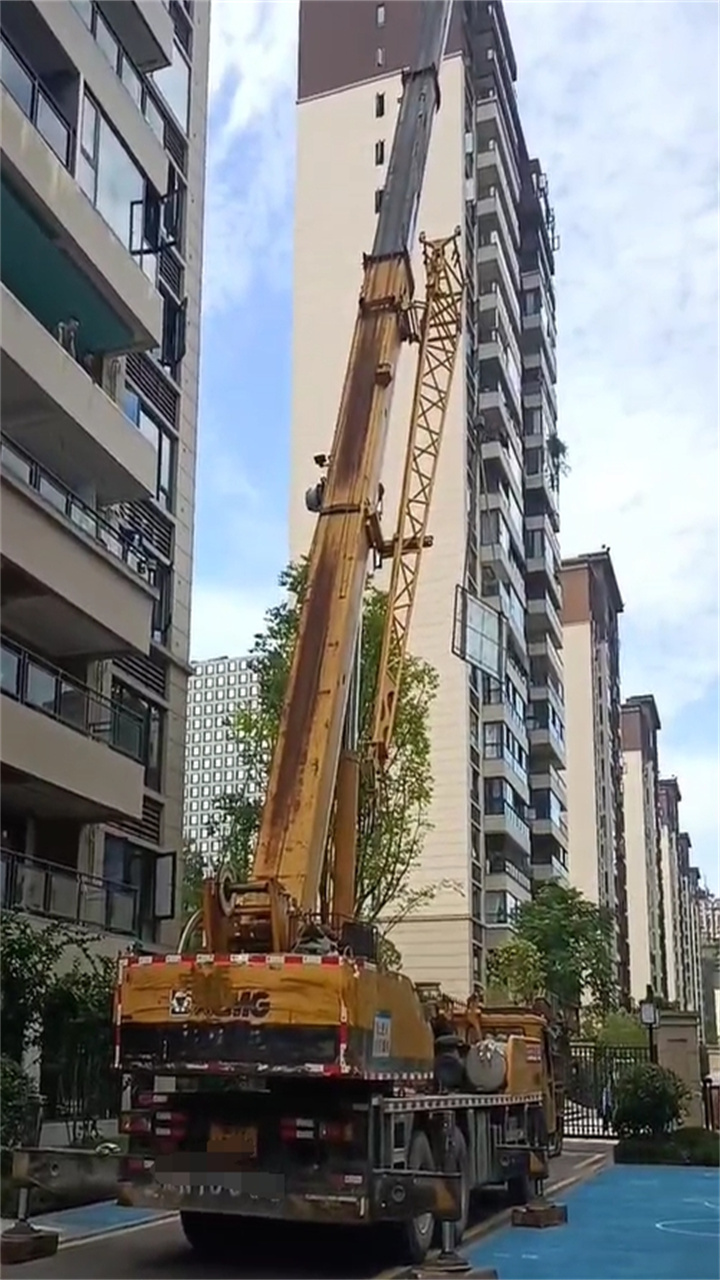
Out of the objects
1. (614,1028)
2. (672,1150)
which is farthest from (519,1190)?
(614,1028)

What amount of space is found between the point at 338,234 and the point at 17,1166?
47.0 meters

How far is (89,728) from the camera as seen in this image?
22.5m

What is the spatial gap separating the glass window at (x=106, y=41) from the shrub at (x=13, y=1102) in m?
16.0

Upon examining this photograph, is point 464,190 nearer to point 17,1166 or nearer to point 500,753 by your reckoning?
point 500,753

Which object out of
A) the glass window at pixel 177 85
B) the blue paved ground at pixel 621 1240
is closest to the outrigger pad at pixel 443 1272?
the blue paved ground at pixel 621 1240

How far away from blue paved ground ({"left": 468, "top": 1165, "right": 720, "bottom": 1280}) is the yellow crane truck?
707mm

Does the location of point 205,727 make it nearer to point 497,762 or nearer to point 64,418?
point 497,762

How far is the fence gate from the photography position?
28156 mm

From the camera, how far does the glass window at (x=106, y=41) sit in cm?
2334

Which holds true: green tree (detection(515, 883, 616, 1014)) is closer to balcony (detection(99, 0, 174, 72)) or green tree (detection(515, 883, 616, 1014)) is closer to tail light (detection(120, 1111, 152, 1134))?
balcony (detection(99, 0, 174, 72))

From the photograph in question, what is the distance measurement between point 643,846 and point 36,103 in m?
94.1

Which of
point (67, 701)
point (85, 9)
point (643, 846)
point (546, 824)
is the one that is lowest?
point (67, 701)

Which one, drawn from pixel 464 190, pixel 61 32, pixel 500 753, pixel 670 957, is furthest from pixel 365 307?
pixel 670 957

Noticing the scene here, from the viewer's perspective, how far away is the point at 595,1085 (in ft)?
94.1
